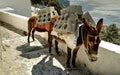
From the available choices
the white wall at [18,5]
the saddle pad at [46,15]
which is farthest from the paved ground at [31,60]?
the white wall at [18,5]

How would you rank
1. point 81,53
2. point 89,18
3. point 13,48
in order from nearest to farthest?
point 89,18 → point 81,53 → point 13,48

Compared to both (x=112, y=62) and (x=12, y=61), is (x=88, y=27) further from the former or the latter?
(x=12, y=61)

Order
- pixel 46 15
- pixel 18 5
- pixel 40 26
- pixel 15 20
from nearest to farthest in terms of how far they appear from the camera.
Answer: pixel 46 15
pixel 40 26
pixel 15 20
pixel 18 5

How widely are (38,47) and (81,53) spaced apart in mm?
1404

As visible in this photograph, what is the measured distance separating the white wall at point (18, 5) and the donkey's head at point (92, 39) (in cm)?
A: 682

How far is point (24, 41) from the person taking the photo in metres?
6.66

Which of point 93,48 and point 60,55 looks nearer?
point 93,48

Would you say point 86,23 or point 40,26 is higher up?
point 86,23

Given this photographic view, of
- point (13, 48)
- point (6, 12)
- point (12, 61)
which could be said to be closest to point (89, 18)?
point (12, 61)

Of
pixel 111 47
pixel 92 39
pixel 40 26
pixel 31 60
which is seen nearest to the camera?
pixel 92 39

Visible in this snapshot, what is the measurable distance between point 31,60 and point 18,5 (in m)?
6.27

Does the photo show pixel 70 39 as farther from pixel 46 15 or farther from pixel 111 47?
pixel 46 15

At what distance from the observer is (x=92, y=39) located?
416 centimetres

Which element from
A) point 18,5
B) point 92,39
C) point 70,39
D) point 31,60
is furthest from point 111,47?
point 18,5
